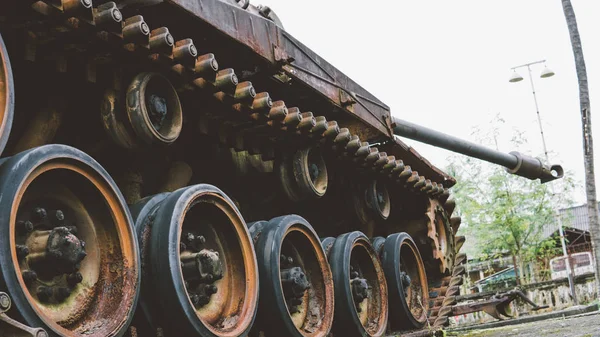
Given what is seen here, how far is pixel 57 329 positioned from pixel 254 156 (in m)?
2.88

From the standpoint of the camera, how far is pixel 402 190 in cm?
838

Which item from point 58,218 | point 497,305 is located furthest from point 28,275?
point 497,305

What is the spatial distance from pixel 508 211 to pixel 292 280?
76.5 ft

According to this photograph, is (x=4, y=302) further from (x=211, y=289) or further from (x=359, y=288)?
(x=359, y=288)

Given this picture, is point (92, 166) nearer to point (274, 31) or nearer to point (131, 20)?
point (131, 20)

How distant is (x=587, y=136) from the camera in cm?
1298

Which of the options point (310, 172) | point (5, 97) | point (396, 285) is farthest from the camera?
point (396, 285)

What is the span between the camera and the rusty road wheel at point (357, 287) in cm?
613

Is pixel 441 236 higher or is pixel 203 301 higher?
pixel 441 236

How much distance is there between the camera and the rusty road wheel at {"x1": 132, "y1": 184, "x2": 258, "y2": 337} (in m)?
4.00

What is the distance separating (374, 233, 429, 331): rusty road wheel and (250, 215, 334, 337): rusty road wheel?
5.00 ft

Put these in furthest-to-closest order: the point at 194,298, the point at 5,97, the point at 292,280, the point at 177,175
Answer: the point at 292,280, the point at 177,175, the point at 194,298, the point at 5,97

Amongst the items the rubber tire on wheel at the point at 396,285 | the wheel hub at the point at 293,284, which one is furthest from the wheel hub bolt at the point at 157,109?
the rubber tire on wheel at the point at 396,285

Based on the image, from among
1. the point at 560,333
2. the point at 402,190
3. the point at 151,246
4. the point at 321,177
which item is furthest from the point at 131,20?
the point at 402,190
